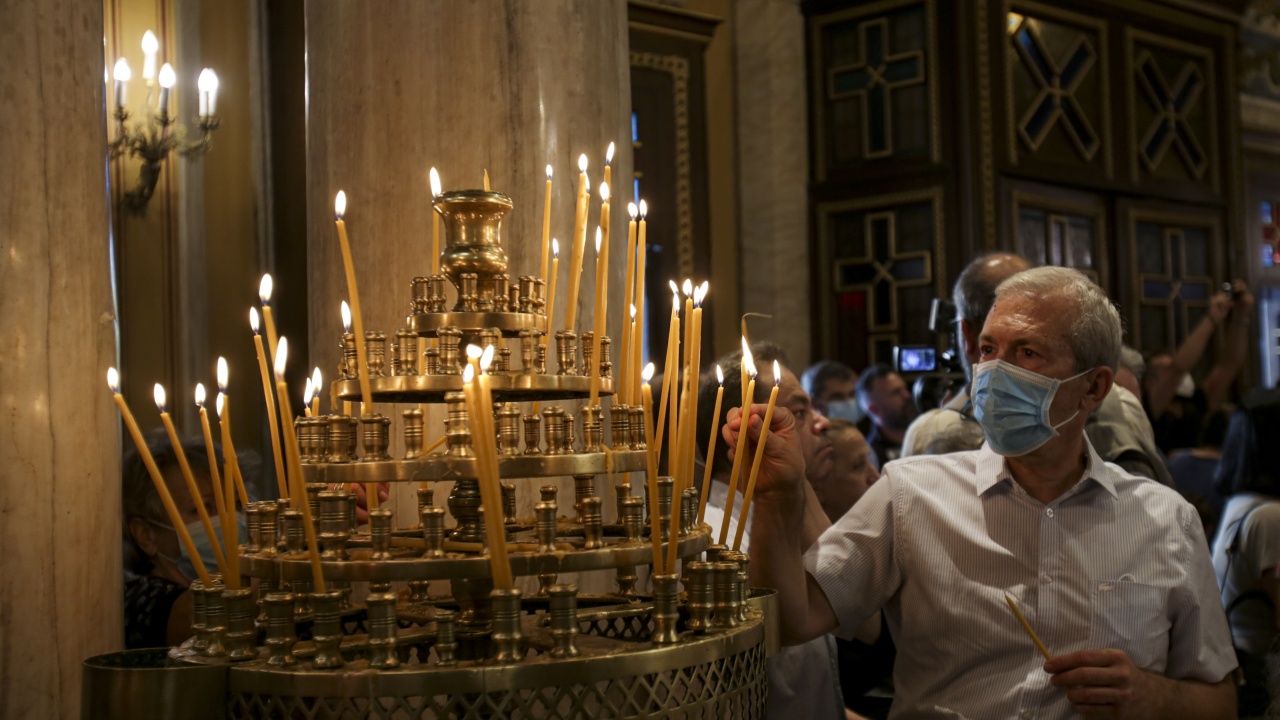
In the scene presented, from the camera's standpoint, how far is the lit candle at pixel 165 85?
14.2 feet

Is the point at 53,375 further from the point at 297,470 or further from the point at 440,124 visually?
the point at 297,470

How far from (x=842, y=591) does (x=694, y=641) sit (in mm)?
968

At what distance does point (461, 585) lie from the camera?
1.36m

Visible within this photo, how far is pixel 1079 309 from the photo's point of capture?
2.19 meters

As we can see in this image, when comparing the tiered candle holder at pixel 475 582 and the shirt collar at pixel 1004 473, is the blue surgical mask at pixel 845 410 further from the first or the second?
the tiered candle holder at pixel 475 582

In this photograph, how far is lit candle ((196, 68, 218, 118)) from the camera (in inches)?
172

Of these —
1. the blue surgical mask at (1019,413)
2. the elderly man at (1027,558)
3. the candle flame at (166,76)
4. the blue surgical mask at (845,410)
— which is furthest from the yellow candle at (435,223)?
the blue surgical mask at (845,410)

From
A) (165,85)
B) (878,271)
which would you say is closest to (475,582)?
(165,85)

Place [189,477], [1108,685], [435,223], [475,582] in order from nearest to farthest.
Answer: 1. [189,477]
2. [475,582]
3. [435,223]
4. [1108,685]

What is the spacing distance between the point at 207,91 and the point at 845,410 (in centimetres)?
317

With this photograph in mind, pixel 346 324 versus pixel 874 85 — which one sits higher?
pixel 874 85

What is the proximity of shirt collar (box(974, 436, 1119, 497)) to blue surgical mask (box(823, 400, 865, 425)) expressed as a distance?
3.71m

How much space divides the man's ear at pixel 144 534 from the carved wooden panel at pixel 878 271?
5.33 metres

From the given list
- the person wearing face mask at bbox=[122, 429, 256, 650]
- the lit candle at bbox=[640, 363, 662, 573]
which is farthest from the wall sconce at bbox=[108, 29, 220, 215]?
the lit candle at bbox=[640, 363, 662, 573]
